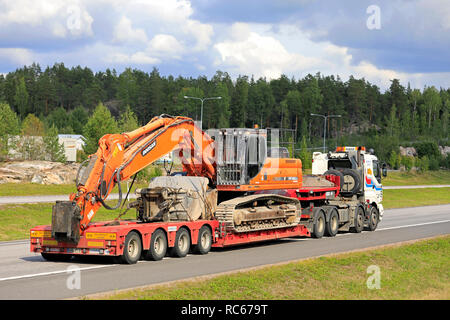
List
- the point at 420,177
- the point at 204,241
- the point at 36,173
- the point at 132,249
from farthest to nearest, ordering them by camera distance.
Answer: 1. the point at 420,177
2. the point at 36,173
3. the point at 204,241
4. the point at 132,249

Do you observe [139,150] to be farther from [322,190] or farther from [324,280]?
[322,190]

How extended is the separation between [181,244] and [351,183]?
515 inches

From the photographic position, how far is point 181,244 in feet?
62.8

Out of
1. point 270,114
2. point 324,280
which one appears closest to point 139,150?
point 324,280

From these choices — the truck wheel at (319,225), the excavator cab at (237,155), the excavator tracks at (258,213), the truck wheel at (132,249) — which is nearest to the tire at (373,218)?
the truck wheel at (319,225)

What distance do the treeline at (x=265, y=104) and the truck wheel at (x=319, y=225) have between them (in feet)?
306

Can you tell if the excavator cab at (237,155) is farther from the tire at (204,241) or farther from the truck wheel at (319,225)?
the truck wheel at (319,225)

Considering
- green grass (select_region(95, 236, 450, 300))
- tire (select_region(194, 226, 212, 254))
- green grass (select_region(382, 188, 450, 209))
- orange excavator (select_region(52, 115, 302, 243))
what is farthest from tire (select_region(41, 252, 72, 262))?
green grass (select_region(382, 188, 450, 209))

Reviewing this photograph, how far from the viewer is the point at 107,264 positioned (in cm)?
1731

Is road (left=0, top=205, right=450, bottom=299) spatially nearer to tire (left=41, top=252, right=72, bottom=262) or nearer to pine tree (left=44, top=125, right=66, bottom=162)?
tire (left=41, top=252, right=72, bottom=262)

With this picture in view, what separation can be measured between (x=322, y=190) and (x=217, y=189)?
261 inches

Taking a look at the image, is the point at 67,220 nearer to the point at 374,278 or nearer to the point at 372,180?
the point at 374,278

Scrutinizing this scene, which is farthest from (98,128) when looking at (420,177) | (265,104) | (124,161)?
(265,104)
